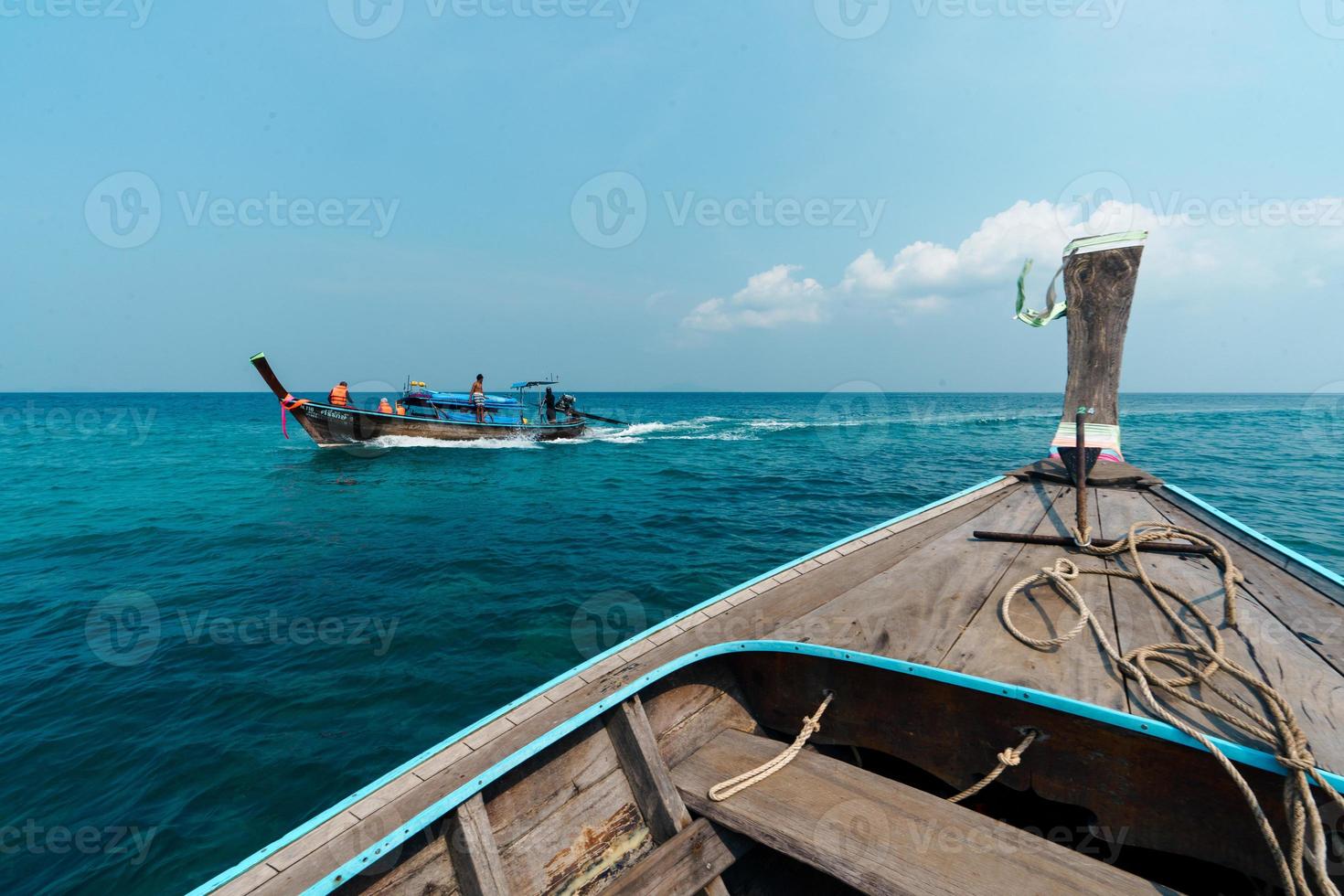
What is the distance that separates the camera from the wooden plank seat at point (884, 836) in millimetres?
1932

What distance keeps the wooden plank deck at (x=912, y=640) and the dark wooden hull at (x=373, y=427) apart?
27.2m

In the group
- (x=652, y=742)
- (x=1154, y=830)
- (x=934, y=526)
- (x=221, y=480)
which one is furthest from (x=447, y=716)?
(x=221, y=480)

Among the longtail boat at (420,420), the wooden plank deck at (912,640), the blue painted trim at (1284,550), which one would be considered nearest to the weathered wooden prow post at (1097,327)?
the blue painted trim at (1284,550)

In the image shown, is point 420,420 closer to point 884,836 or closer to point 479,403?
point 479,403

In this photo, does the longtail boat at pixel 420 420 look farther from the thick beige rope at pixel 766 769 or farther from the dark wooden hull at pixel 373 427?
the thick beige rope at pixel 766 769

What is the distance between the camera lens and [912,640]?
9.34 ft

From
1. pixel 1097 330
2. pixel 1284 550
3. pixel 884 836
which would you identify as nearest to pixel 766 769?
pixel 884 836

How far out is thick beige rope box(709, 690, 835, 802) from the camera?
8.17 ft

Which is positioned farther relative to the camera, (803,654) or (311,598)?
(311,598)

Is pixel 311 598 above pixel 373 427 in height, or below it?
below

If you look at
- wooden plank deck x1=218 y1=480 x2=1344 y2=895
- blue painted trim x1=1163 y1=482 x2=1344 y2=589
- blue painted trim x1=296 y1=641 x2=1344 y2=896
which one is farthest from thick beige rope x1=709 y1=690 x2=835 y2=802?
blue painted trim x1=1163 y1=482 x2=1344 y2=589

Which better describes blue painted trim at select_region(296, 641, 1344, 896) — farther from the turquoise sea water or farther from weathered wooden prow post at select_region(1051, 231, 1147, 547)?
weathered wooden prow post at select_region(1051, 231, 1147, 547)

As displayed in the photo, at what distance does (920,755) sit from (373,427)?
29.9m

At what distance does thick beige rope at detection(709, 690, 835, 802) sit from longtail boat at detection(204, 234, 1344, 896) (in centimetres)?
1
